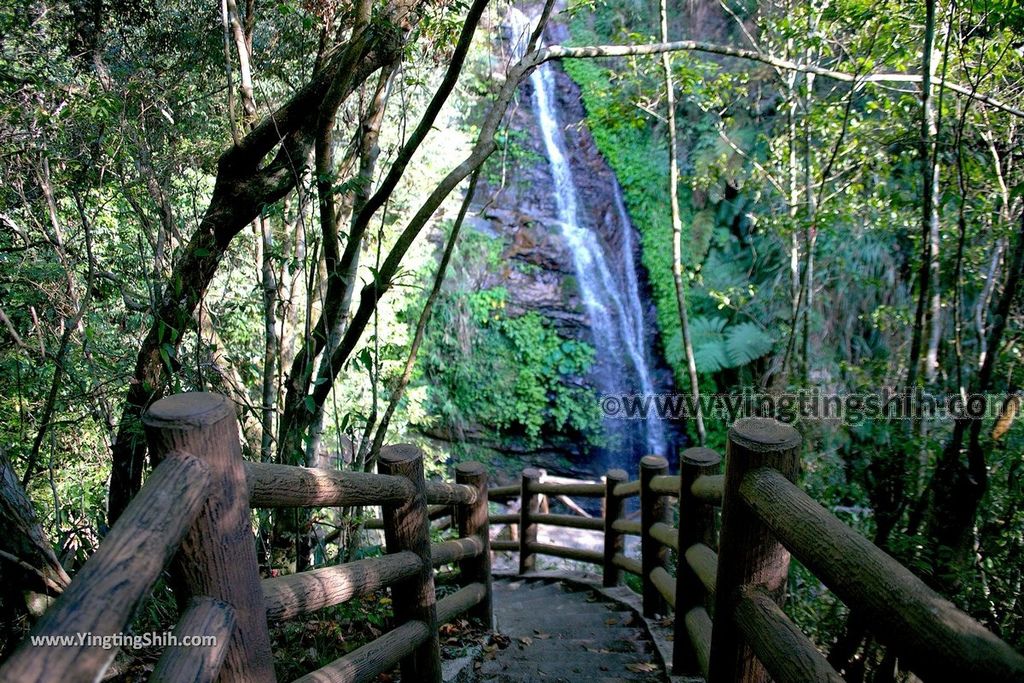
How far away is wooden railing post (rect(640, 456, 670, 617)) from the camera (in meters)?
3.92

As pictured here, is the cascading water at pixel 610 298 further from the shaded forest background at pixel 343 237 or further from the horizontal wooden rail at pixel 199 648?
the horizontal wooden rail at pixel 199 648

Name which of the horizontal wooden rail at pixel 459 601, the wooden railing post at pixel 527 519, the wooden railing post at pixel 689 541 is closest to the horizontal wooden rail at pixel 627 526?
the wooden railing post at pixel 527 519

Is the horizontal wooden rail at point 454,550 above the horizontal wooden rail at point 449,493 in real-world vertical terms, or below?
below

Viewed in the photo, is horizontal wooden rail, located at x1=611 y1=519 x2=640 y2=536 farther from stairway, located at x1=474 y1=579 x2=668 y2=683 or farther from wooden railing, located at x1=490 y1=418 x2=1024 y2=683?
wooden railing, located at x1=490 y1=418 x2=1024 y2=683

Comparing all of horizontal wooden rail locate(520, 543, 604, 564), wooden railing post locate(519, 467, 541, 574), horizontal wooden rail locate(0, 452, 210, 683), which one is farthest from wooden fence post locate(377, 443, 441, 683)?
wooden railing post locate(519, 467, 541, 574)

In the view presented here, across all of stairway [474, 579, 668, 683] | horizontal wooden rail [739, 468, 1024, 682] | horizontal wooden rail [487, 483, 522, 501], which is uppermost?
horizontal wooden rail [739, 468, 1024, 682]

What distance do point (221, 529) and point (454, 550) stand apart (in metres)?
1.92

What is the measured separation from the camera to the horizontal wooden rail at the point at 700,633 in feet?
7.72

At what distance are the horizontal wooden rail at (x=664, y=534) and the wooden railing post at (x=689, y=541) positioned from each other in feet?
2.01

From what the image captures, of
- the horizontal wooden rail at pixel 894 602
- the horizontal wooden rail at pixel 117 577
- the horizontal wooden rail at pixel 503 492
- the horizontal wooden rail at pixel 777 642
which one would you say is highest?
the horizontal wooden rail at pixel 117 577

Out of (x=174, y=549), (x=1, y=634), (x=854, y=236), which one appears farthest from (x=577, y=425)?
(x=174, y=549)

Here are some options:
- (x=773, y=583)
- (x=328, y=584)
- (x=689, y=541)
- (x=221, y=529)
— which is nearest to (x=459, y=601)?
(x=689, y=541)

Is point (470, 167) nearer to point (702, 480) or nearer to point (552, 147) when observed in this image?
point (702, 480)

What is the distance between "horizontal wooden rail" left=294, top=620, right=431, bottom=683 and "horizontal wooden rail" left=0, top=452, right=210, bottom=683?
76cm
